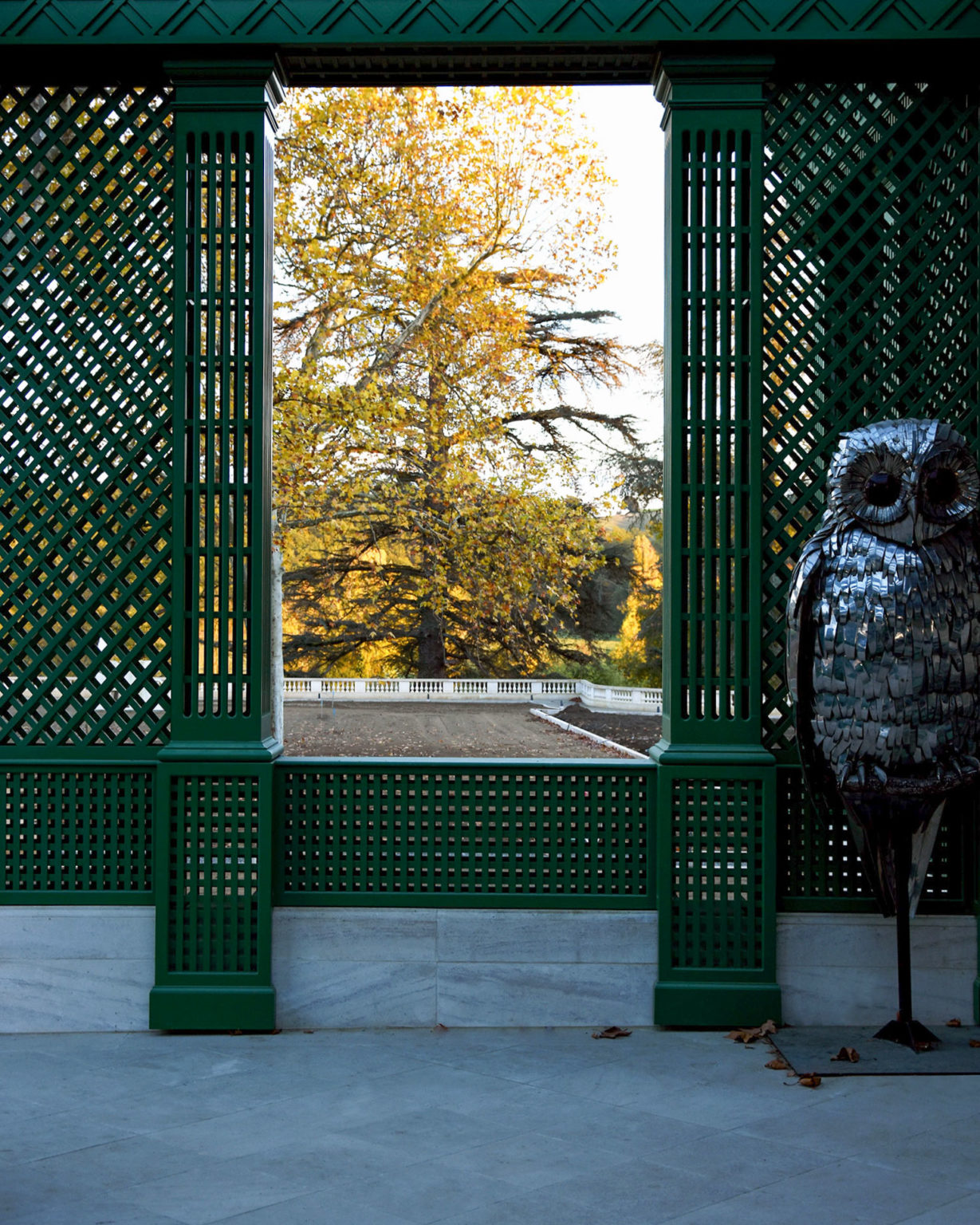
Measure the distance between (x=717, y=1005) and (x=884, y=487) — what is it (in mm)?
1992

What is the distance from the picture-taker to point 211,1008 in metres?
4.35

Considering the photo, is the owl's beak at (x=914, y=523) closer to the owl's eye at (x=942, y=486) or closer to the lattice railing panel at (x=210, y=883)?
the owl's eye at (x=942, y=486)

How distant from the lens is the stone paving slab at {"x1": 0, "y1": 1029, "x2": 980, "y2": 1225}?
288 cm

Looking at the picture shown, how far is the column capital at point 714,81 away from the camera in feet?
14.5

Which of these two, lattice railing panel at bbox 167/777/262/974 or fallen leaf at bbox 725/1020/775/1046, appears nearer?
fallen leaf at bbox 725/1020/775/1046

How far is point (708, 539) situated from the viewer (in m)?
4.48

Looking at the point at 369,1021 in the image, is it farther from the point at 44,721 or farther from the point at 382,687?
the point at 382,687

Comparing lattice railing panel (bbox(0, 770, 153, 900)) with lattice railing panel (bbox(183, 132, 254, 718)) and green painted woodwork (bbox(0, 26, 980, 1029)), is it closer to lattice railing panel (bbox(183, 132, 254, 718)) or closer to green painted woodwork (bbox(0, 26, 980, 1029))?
green painted woodwork (bbox(0, 26, 980, 1029))

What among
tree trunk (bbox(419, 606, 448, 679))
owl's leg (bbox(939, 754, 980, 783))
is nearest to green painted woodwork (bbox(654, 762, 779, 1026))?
owl's leg (bbox(939, 754, 980, 783))

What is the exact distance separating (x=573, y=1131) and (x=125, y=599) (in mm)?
2536

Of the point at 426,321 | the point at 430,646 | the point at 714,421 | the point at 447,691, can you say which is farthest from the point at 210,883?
the point at 430,646

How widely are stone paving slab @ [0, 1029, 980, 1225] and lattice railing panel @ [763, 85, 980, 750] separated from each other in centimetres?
143

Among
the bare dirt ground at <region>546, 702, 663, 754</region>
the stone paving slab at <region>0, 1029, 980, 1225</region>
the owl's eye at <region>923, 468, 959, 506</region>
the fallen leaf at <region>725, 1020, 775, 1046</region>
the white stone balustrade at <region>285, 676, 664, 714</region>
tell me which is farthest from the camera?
the white stone balustrade at <region>285, 676, 664, 714</region>

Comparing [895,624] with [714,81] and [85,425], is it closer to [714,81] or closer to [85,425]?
[714,81]
